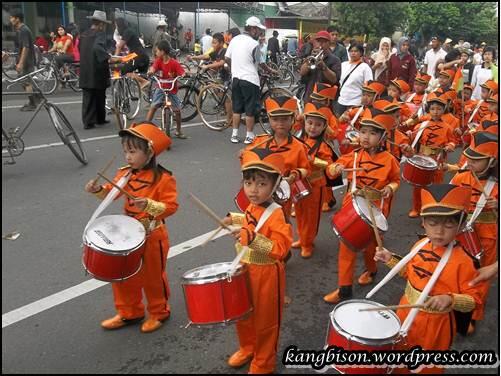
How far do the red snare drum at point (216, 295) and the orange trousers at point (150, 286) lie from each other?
74 cm

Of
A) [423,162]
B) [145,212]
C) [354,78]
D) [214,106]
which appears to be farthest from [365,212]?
[214,106]

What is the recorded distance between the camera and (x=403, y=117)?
23.4 feet

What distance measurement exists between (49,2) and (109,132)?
1021cm

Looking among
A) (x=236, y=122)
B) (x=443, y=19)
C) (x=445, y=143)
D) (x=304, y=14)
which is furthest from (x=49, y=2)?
(x=445, y=143)

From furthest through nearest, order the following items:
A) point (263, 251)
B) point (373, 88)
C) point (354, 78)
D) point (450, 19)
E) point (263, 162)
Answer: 1. point (450, 19)
2. point (354, 78)
3. point (373, 88)
4. point (263, 162)
5. point (263, 251)

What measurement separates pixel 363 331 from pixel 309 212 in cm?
224

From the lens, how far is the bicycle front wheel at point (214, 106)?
32.3 feet

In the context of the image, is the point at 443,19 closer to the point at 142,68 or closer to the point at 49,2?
the point at 142,68

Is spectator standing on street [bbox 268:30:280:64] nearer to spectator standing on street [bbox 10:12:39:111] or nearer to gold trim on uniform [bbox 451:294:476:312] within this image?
spectator standing on street [bbox 10:12:39:111]

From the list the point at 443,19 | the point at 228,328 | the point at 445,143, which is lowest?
the point at 228,328

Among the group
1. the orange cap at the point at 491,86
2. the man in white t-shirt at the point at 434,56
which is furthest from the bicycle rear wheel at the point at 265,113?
the orange cap at the point at 491,86

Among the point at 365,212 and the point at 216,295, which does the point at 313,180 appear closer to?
the point at 365,212

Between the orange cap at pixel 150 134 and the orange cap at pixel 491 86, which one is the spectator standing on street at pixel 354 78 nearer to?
the orange cap at pixel 491 86

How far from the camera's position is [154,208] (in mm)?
3219
